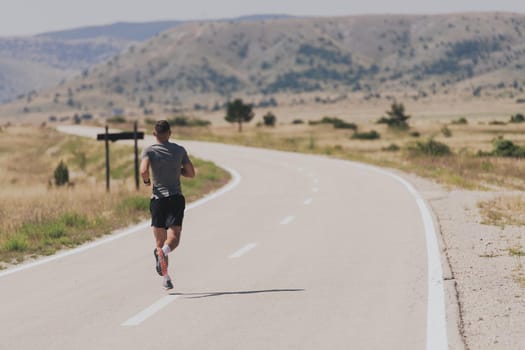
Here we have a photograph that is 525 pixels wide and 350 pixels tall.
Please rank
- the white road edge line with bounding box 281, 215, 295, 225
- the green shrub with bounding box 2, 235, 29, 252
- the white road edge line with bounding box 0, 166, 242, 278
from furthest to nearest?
the white road edge line with bounding box 281, 215, 295, 225, the green shrub with bounding box 2, 235, 29, 252, the white road edge line with bounding box 0, 166, 242, 278

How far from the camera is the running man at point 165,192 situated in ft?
32.0

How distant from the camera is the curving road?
7434mm

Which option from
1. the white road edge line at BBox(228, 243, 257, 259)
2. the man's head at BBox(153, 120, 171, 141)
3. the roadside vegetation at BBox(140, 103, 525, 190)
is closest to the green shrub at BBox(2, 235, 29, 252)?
the white road edge line at BBox(228, 243, 257, 259)

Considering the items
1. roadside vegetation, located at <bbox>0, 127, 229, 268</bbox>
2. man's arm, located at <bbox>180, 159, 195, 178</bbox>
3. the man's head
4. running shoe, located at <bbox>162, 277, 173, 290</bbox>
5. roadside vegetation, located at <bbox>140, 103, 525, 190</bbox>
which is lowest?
roadside vegetation, located at <bbox>140, 103, 525, 190</bbox>

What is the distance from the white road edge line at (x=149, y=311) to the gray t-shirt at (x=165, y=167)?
47.5 inches

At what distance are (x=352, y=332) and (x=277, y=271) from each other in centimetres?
360

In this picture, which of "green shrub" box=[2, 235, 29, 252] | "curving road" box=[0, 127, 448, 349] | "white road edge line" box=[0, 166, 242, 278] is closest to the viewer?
"curving road" box=[0, 127, 448, 349]

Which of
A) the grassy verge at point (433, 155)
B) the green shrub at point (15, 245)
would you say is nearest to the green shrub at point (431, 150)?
the grassy verge at point (433, 155)

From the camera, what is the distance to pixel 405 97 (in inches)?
6801

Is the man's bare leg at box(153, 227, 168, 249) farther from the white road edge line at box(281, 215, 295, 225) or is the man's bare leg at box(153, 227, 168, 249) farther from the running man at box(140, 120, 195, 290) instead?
the white road edge line at box(281, 215, 295, 225)

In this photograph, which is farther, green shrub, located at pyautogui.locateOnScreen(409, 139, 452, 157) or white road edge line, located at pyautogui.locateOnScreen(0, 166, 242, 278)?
green shrub, located at pyautogui.locateOnScreen(409, 139, 452, 157)

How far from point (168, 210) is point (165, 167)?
48cm

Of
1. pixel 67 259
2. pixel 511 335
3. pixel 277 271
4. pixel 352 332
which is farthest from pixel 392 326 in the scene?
pixel 67 259

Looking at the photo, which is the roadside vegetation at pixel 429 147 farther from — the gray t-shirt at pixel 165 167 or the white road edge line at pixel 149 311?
the white road edge line at pixel 149 311
